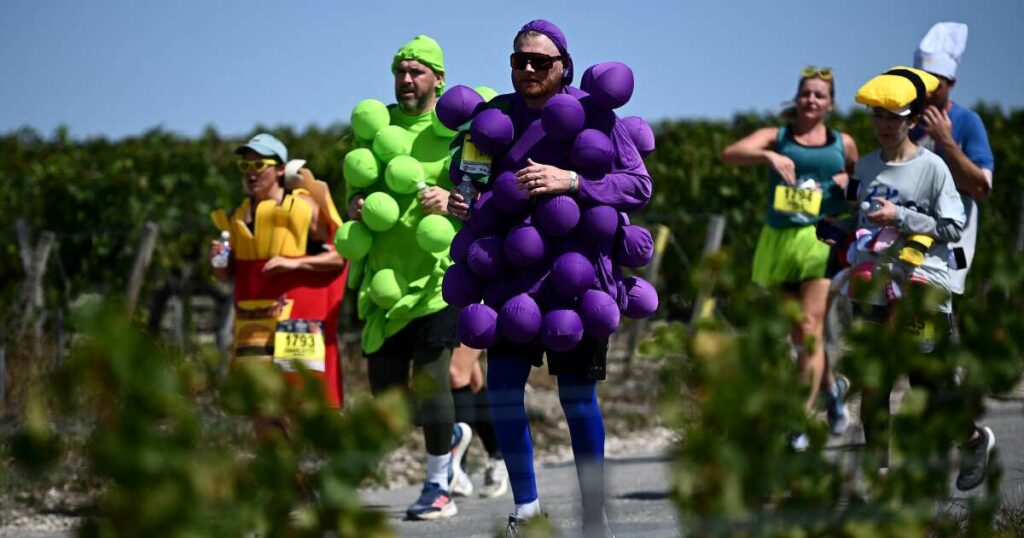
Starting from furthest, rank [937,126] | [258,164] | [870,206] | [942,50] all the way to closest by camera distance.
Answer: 1. [258,164]
2. [942,50]
3. [937,126]
4. [870,206]

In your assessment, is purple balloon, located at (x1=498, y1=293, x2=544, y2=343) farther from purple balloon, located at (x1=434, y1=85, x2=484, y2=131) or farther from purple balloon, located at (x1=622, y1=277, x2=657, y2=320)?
purple balloon, located at (x1=434, y1=85, x2=484, y2=131)

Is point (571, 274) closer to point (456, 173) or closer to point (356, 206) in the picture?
point (456, 173)

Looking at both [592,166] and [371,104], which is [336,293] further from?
[592,166]

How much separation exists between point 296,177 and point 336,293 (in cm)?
57

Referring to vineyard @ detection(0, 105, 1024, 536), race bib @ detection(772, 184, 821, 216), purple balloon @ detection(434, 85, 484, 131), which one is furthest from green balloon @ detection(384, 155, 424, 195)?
vineyard @ detection(0, 105, 1024, 536)

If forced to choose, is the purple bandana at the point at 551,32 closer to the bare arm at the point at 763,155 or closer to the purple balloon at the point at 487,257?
the purple balloon at the point at 487,257

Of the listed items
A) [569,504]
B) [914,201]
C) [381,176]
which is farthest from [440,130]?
[914,201]

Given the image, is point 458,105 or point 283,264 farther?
point 283,264

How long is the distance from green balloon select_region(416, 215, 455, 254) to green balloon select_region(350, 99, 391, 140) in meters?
0.46

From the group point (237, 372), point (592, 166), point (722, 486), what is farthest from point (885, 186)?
point (237, 372)

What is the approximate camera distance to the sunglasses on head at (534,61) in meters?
4.80

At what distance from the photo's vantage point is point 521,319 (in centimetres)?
464

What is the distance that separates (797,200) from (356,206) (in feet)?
7.87

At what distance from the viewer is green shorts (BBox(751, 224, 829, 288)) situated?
7.29 meters
